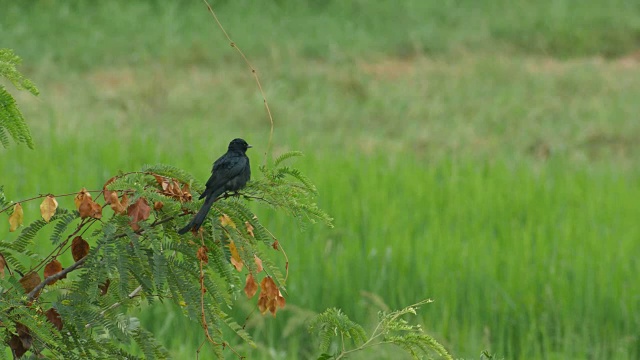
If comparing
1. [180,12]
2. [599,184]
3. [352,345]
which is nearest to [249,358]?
[352,345]

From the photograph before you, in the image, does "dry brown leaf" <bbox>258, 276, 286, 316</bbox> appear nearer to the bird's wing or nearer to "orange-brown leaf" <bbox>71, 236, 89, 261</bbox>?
the bird's wing

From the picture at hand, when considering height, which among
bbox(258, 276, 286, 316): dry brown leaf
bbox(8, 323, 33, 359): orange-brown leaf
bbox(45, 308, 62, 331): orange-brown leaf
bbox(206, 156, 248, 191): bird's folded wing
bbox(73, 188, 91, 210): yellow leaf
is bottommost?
bbox(8, 323, 33, 359): orange-brown leaf

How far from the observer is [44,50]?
37.0ft

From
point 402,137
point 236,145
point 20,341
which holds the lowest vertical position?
point 20,341

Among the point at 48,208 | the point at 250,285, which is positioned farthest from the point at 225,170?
the point at 48,208

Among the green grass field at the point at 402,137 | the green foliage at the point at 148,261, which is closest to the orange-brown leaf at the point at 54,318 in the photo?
the green foliage at the point at 148,261

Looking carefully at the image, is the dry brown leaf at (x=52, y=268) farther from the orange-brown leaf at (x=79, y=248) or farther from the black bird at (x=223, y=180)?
the black bird at (x=223, y=180)

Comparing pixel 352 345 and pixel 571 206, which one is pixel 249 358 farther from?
pixel 571 206

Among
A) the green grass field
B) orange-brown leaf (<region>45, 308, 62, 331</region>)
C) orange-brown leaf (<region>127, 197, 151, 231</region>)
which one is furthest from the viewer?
the green grass field

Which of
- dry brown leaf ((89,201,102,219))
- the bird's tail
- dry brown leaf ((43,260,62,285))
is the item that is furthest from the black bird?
dry brown leaf ((43,260,62,285))

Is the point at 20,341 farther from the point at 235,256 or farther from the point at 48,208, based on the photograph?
the point at 235,256

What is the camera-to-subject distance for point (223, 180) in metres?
1.94

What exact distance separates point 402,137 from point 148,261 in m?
6.96

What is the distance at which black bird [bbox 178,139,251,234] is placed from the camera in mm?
1834
